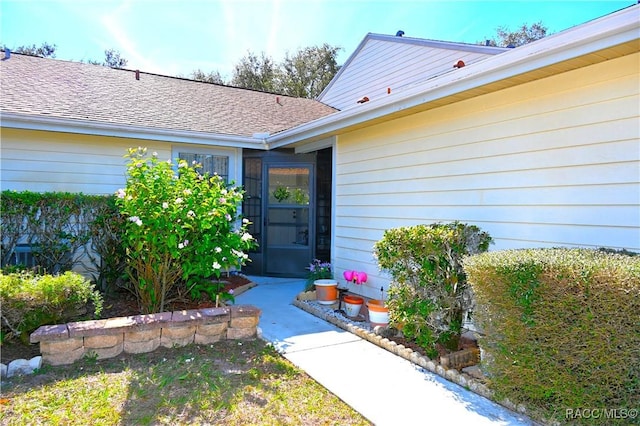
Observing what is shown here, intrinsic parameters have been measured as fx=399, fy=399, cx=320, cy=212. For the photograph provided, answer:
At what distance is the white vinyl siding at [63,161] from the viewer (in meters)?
5.47

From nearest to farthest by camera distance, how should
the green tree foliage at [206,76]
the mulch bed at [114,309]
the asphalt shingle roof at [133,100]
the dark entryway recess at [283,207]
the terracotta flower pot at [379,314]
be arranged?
the mulch bed at [114,309]
the terracotta flower pot at [379,314]
the asphalt shingle roof at [133,100]
the dark entryway recess at [283,207]
the green tree foliage at [206,76]

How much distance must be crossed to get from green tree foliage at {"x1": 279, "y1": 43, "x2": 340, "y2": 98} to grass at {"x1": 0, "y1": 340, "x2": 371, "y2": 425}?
63.1 ft

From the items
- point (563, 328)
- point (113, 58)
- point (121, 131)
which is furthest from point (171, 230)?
point (113, 58)

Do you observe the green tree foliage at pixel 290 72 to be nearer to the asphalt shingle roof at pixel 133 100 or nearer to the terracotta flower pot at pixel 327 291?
the asphalt shingle roof at pixel 133 100

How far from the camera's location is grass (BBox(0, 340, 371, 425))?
2480 mm

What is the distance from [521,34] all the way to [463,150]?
65.5 feet

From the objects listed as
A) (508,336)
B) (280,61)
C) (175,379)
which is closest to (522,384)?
(508,336)

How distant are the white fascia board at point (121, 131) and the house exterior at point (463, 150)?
18mm

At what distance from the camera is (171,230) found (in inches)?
160

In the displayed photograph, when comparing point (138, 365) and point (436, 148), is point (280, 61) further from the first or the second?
point (138, 365)

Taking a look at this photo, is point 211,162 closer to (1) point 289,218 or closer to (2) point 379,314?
(1) point 289,218

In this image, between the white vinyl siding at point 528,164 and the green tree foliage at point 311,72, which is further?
the green tree foliage at point 311,72

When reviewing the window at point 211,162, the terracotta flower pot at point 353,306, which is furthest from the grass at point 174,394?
the window at point 211,162

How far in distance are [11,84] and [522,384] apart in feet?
25.4
